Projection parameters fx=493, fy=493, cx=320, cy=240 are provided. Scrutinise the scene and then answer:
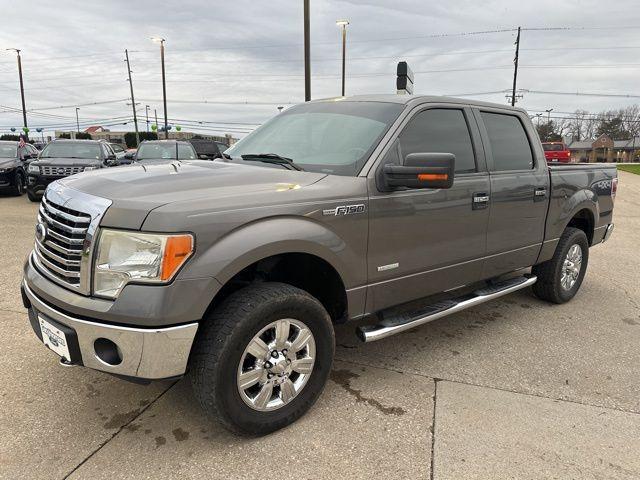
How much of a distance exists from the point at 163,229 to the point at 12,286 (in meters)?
3.86

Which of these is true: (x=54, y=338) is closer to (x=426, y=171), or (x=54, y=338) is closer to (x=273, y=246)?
(x=273, y=246)

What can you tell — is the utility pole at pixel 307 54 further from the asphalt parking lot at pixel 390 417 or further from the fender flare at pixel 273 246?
the fender flare at pixel 273 246

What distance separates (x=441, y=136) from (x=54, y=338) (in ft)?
9.10

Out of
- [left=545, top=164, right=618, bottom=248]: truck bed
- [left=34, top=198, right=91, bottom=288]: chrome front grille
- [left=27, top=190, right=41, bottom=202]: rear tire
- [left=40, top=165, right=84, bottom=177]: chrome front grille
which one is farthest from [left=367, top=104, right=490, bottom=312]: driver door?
[left=27, top=190, right=41, bottom=202]: rear tire

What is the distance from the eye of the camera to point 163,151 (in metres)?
12.2

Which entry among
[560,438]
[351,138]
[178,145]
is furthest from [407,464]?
[178,145]

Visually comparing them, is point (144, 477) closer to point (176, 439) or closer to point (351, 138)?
point (176, 439)

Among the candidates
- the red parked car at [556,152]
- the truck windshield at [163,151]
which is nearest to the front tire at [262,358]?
the truck windshield at [163,151]

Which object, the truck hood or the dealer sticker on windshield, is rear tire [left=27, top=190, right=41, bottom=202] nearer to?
the truck hood

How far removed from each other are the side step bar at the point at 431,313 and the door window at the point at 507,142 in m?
0.99

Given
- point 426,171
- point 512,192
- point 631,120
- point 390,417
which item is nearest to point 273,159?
point 426,171

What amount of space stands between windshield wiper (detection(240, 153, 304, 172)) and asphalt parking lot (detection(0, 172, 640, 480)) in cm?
146

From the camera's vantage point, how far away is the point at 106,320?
2.25 metres

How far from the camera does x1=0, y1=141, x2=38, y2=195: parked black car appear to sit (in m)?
13.1
